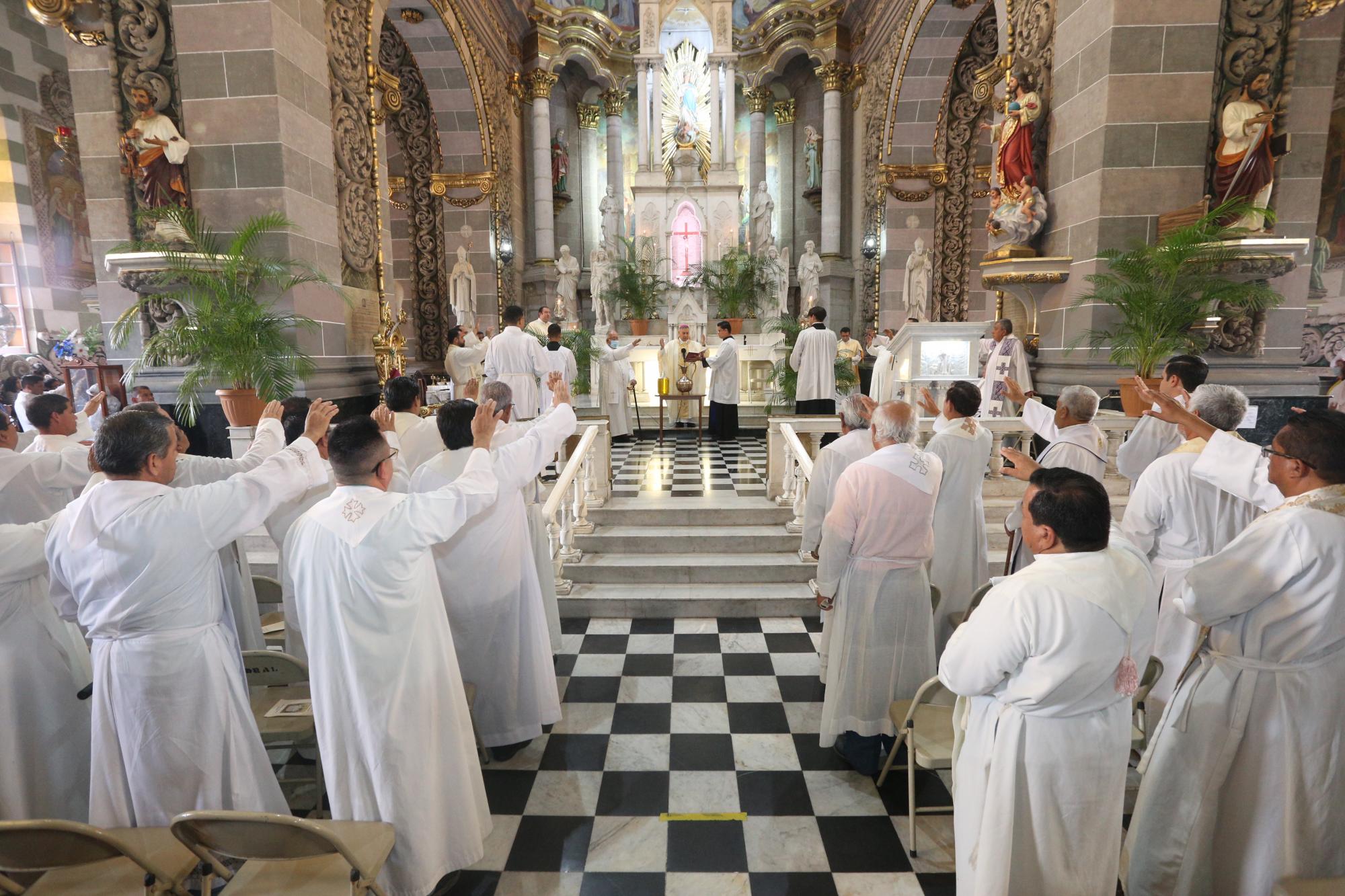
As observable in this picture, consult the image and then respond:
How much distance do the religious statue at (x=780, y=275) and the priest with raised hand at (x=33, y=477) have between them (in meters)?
12.5

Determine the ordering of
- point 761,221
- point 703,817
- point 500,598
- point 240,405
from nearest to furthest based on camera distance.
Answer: point 703,817
point 500,598
point 240,405
point 761,221

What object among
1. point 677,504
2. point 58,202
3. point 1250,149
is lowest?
point 677,504

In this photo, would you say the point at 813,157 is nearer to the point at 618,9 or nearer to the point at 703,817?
the point at 618,9

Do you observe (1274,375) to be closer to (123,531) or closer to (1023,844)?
(1023,844)

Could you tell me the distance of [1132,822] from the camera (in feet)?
7.77

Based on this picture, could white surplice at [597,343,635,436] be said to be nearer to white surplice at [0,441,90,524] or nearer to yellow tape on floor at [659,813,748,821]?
white surplice at [0,441,90,524]

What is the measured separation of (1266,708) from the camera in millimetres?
2141

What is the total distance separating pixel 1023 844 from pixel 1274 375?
20.3 feet

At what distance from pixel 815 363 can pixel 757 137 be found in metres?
11.0

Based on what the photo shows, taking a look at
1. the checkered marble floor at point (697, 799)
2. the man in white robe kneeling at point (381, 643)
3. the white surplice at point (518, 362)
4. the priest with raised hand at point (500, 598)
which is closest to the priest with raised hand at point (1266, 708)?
the checkered marble floor at point (697, 799)

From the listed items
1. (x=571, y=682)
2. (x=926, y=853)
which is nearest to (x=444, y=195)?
(x=571, y=682)

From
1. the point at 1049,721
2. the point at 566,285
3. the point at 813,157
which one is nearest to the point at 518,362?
the point at 1049,721

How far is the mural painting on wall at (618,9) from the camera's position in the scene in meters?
17.1

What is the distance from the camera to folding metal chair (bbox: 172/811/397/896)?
68.9 inches
